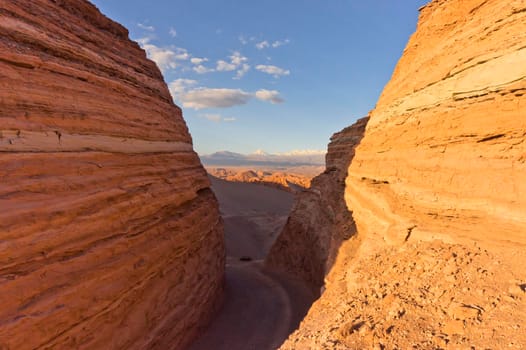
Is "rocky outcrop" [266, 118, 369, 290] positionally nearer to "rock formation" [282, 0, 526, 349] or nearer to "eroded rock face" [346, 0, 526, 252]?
"eroded rock face" [346, 0, 526, 252]

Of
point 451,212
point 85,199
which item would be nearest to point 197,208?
point 85,199

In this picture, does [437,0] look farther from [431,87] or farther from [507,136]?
[507,136]

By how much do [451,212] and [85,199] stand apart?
6822 mm

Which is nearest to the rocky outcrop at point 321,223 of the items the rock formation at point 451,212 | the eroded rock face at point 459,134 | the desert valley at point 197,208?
the desert valley at point 197,208

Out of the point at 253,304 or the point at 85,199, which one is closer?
the point at 85,199

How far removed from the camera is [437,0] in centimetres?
738

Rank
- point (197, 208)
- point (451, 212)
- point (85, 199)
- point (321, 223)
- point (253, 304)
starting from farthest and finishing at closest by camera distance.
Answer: point (321, 223) < point (253, 304) < point (197, 208) < point (85, 199) < point (451, 212)

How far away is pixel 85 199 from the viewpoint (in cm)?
543

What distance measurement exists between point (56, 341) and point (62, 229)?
1.82 metres

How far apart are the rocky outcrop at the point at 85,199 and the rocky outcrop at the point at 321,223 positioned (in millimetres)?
4718

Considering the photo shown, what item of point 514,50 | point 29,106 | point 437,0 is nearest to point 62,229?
point 29,106

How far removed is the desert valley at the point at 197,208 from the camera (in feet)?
13.6

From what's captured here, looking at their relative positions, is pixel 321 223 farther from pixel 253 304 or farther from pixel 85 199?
pixel 85 199

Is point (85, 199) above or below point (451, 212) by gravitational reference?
above
